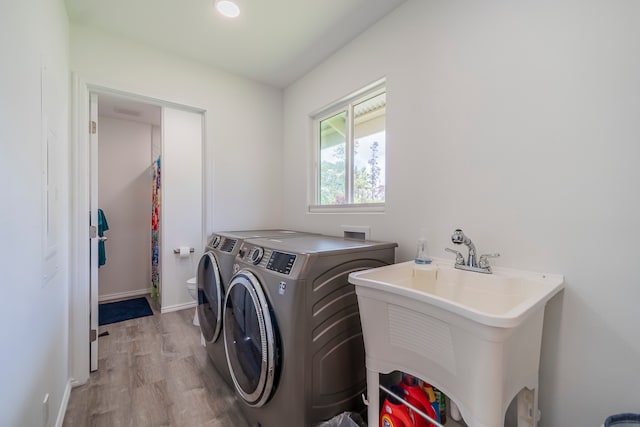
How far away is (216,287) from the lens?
70.8 inches

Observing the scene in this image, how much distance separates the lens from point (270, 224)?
268 cm

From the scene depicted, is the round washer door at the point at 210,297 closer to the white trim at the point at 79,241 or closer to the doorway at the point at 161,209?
the doorway at the point at 161,209

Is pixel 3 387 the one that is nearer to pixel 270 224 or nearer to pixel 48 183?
pixel 48 183

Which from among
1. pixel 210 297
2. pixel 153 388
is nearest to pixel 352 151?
pixel 210 297

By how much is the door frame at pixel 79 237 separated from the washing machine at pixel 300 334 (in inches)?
48.2

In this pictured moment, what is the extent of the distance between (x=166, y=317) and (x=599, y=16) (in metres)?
3.91

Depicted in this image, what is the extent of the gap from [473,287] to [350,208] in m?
1.05

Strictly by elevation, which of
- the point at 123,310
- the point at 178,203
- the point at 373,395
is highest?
the point at 178,203

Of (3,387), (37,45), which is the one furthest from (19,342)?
(37,45)

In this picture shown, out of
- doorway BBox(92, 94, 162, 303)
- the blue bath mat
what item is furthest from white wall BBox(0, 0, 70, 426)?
doorway BBox(92, 94, 162, 303)

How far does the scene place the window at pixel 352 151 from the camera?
6.15 feet

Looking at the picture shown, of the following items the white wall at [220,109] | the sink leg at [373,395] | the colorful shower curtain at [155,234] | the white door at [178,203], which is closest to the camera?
the sink leg at [373,395]

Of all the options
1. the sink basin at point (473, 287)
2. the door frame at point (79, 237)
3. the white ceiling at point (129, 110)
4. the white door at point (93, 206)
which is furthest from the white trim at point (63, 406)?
the white ceiling at point (129, 110)

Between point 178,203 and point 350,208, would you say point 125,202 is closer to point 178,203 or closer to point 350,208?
point 178,203
